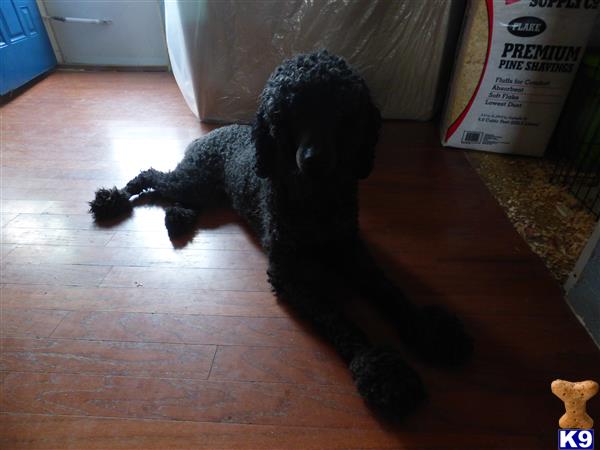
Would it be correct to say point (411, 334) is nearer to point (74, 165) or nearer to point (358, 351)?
point (358, 351)

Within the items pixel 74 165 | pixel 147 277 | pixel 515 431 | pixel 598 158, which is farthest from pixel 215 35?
pixel 515 431

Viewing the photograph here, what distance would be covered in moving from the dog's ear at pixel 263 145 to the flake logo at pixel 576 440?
0.94m

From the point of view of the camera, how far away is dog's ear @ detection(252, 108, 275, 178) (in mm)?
1068

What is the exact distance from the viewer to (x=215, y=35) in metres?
2.10

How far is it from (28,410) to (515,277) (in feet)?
4.84

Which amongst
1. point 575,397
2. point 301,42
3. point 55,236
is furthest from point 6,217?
point 575,397

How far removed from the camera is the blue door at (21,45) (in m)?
2.84

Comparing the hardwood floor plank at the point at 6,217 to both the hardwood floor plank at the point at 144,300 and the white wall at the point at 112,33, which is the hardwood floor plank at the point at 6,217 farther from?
the white wall at the point at 112,33

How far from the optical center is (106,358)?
108 cm

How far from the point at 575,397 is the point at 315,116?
81 cm

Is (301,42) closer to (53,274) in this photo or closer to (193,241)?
(193,241)

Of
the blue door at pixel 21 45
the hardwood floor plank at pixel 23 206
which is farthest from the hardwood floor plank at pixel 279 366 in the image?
the blue door at pixel 21 45

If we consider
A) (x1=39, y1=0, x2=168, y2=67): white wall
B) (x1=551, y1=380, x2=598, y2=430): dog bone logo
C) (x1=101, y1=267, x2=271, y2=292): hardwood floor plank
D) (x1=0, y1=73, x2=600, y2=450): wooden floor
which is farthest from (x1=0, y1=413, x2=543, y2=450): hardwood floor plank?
(x1=39, y1=0, x2=168, y2=67): white wall

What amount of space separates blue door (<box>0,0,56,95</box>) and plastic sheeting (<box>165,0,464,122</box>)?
150cm
